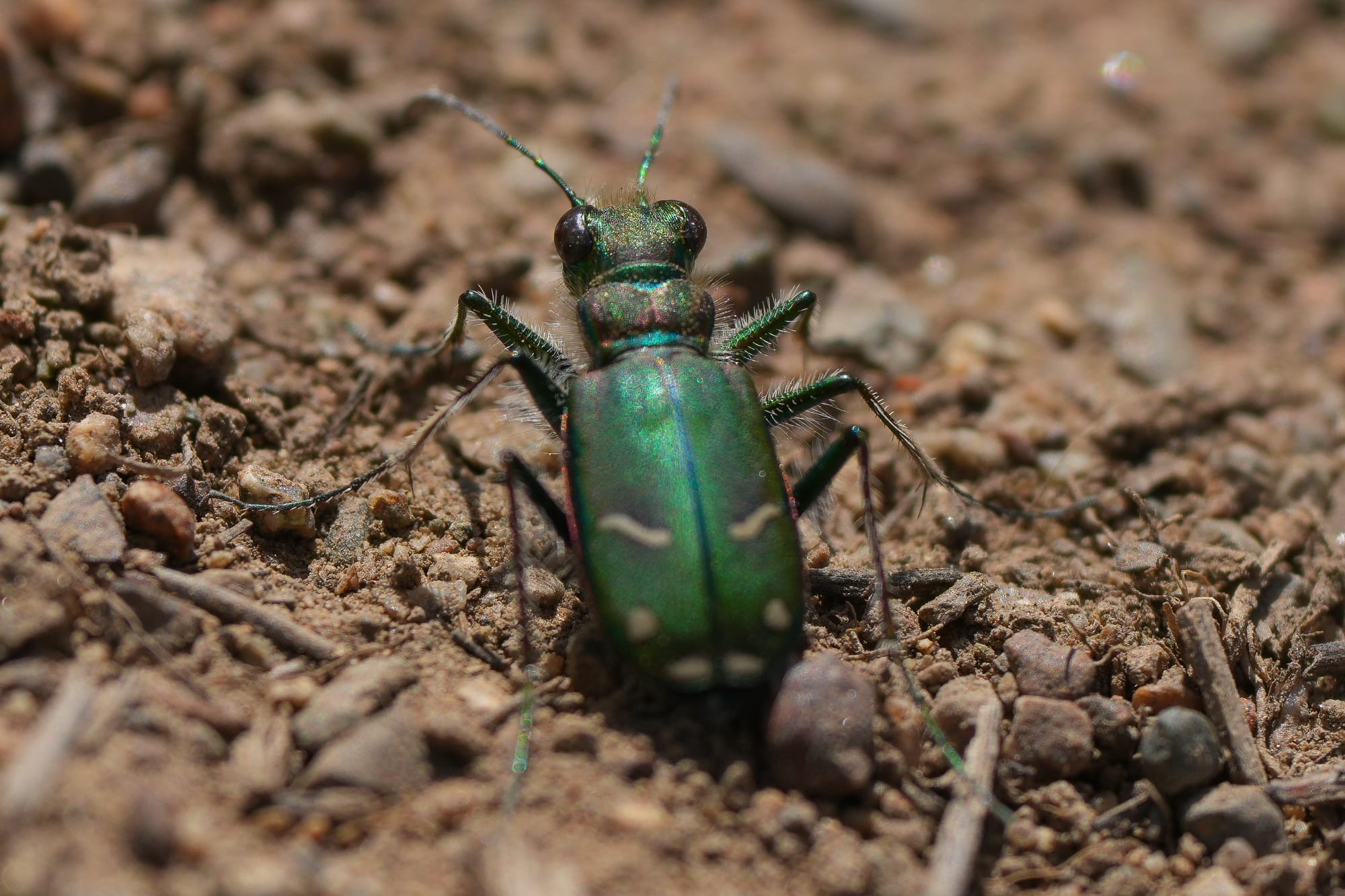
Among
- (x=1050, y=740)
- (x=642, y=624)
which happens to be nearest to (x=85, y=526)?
(x=642, y=624)

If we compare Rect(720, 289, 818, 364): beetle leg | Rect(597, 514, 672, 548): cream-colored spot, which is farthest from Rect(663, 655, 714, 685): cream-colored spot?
Rect(720, 289, 818, 364): beetle leg

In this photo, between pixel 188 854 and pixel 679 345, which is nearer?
pixel 188 854

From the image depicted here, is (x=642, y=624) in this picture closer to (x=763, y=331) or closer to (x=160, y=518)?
(x=160, y=518)

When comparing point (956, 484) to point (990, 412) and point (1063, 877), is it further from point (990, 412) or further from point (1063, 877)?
point (1063, 877)

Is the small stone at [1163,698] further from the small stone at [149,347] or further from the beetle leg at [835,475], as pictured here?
the small stone at [149,347]

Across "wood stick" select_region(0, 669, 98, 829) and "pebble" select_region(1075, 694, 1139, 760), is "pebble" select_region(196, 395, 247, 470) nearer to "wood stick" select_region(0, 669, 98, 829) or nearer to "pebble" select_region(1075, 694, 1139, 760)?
"wood stick" select_region(0, 669, 98, 829)

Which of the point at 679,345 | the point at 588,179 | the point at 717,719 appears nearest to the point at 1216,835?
the point at 717,719
